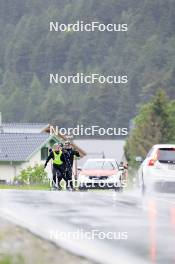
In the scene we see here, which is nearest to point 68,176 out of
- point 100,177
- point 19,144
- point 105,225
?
point 100,177

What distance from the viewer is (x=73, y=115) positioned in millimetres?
150625

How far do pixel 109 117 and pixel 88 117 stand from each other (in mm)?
8233

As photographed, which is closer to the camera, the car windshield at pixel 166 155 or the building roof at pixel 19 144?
the car windshield at pixel 166 155

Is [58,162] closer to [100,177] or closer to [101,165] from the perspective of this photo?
[100,177]

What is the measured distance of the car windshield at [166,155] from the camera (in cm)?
2384

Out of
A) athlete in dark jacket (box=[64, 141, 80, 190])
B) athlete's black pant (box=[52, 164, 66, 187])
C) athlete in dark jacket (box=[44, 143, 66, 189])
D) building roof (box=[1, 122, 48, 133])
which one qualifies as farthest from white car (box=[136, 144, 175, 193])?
building roof (box=[1, 122, 48, 133])

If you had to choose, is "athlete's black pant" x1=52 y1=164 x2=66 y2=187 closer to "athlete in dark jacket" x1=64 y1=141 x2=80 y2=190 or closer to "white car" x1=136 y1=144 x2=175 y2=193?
"athlete in dark jacket" x1=64 y1=141 x2=80 y2=190

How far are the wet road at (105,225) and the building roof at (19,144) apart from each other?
68819 mm

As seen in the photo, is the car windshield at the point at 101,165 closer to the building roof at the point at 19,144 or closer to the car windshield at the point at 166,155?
the car windshield at the point at 166,155

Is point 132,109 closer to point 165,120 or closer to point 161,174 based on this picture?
point 165,120

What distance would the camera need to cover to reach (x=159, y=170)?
77.4 feet

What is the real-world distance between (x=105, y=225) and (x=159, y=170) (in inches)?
457

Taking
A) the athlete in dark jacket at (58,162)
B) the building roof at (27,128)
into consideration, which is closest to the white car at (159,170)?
the athlete in dark jacket at (58,162)

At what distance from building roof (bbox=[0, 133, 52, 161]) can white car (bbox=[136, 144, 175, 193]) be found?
61393mm
